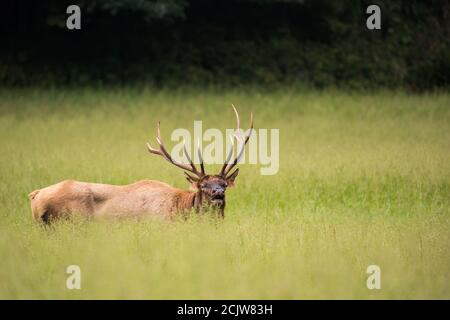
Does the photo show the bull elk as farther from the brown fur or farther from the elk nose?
the elk nose

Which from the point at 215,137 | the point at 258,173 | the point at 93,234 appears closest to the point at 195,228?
the point at 93,234

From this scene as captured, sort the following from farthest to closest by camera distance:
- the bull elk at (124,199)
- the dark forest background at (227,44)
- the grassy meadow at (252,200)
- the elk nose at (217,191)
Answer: the dark forest background at (227,44), the bull elk at (124,199), the elk nose at (217,191), the grassy meadow at (252,200)

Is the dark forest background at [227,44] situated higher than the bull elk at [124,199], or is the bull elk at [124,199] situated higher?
the dark forest background at [227,44]

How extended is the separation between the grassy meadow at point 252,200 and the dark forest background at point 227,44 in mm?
1242

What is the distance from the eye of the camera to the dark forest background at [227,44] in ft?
71.7

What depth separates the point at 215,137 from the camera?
15.5m

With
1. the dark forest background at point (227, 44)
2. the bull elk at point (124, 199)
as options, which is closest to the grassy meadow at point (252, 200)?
the bull elk at point (124, 199)

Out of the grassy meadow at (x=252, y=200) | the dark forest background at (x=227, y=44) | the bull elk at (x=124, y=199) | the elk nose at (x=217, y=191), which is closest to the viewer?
the grassy meadow at (x=252, y=200)

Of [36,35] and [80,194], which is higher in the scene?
[36,35]

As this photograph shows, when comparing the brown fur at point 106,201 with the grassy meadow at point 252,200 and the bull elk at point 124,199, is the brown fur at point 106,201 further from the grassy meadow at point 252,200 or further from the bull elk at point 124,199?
the grassy meadow at point 252,200

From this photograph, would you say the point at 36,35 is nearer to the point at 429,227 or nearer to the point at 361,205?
the point at 361,205

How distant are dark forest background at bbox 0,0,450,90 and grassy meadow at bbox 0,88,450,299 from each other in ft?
4.08

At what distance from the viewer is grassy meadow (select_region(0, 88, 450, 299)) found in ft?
24.8

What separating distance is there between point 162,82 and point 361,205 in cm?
1118
